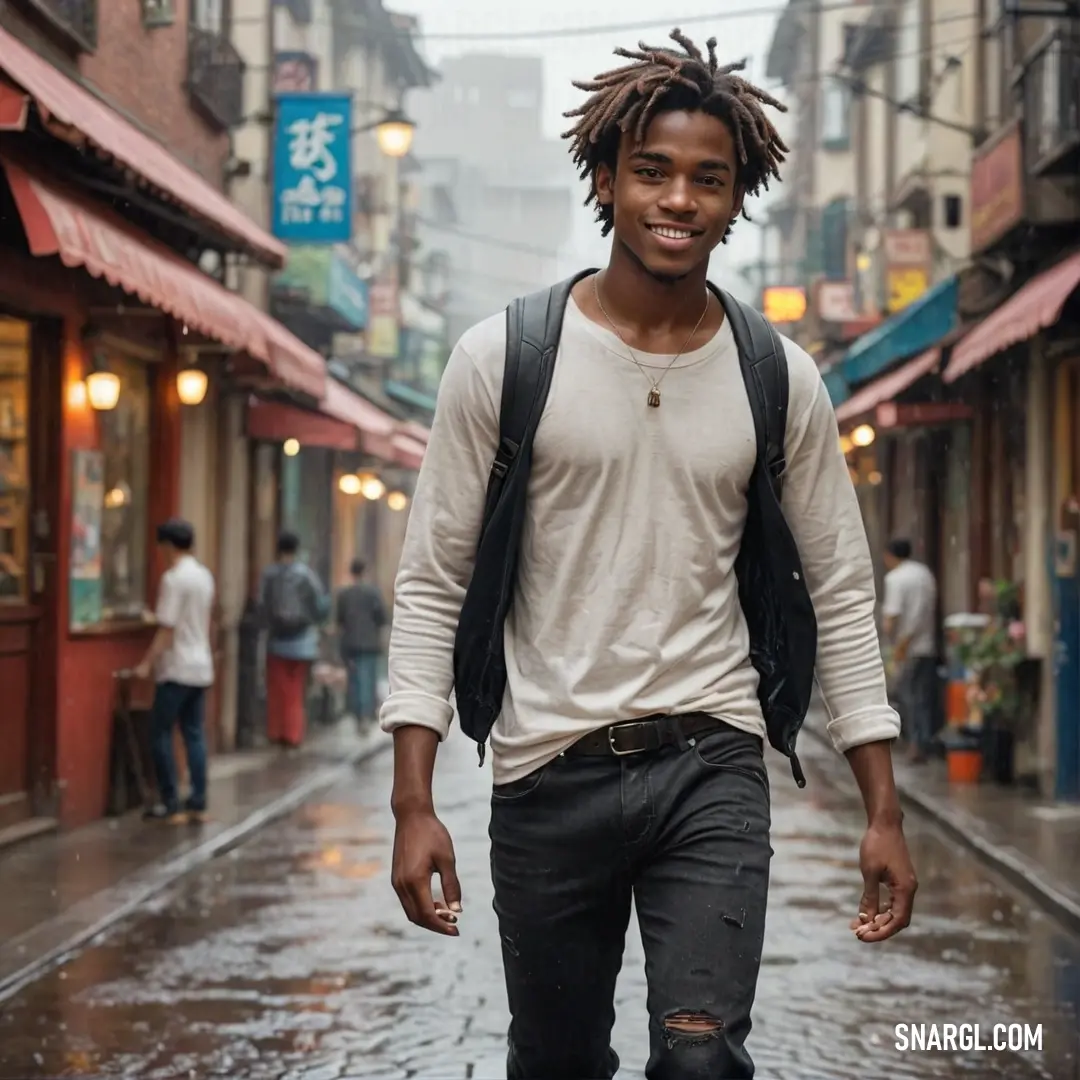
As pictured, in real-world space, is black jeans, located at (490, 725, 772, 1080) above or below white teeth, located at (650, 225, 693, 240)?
below

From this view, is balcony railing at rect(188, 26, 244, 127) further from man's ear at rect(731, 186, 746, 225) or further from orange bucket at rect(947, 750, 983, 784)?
man's ear at rect(731, 186, 746, 225)

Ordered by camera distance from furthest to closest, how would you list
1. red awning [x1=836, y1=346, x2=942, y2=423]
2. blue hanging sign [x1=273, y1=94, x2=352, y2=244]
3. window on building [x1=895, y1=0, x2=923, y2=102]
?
window on building [x1=895, y1=0, x2=923, y2=102] < blue hanging sign [x1=273, y1=94, x2=352, y2=244] < red awning [x1=836, y1=346, x2=942, y2=423]

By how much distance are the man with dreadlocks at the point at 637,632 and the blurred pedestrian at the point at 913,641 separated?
15.7 meters

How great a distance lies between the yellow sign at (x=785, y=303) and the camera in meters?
39.8

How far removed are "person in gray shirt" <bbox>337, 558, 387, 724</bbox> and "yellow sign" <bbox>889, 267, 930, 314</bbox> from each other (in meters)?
7.89

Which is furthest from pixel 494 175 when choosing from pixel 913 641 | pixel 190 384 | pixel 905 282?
pixel 190 384

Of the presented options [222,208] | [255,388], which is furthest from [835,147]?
[222,208]

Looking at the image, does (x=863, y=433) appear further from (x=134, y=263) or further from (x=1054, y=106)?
(x=134, y=263)

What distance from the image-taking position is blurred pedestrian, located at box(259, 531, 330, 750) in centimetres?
1994

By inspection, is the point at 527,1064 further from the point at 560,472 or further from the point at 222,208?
the point at 222,208

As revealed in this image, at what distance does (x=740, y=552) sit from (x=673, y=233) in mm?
584

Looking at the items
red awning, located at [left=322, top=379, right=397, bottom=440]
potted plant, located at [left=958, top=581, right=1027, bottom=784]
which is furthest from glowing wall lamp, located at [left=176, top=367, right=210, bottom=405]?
potted plant, located at [left=958, top=581, right=1027, bottom=784]

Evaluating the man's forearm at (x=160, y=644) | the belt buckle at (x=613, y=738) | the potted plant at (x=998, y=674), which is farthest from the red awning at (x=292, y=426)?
the belt buckle at (x=613, y=738)

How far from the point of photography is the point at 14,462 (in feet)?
43.6
